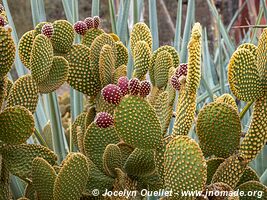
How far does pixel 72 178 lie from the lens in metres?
0.52

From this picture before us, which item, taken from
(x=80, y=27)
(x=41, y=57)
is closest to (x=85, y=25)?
(x=80, y=27)

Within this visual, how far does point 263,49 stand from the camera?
527 millimetres

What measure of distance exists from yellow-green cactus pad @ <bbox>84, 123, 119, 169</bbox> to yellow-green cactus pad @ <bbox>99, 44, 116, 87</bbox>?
0.05 metres

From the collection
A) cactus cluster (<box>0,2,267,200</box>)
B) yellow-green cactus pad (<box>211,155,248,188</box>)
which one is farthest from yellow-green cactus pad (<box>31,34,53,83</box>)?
yellow-green cactus pad (<box>211,155,248,188</box>)

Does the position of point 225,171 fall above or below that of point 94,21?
below

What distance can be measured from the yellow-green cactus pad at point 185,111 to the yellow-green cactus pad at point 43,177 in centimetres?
14

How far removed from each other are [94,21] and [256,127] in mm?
266

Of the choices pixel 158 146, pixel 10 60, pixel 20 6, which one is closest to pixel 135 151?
pixel 158 146

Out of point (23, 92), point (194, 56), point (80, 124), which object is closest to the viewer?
point (194, 56)

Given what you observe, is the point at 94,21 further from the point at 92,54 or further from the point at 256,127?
the point at 256,127

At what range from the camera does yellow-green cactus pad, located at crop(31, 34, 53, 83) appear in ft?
1.90

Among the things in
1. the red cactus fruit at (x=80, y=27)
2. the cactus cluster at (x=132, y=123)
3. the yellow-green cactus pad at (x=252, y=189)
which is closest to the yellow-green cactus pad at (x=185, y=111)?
the cactus cluster at (x=132, y=123)

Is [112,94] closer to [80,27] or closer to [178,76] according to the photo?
[178,76]

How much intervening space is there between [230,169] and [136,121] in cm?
11
